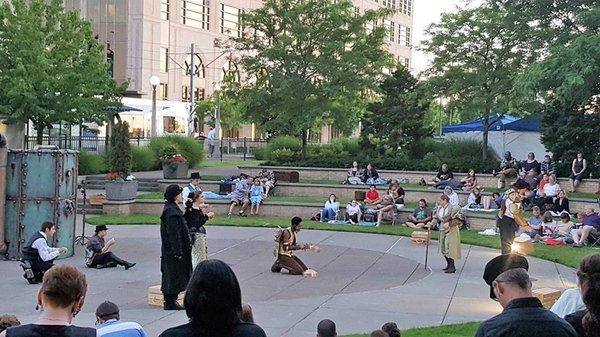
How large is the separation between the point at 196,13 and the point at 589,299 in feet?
228

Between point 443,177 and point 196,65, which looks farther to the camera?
point 196,65

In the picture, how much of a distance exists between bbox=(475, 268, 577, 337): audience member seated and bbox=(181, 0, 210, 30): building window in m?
67.9

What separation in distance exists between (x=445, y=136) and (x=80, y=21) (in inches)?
762

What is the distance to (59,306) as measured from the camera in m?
4.24

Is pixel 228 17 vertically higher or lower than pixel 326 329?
higher

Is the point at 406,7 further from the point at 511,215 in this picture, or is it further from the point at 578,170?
the point at 511,215

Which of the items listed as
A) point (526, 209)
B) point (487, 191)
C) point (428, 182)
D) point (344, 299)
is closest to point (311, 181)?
point (428, 182)

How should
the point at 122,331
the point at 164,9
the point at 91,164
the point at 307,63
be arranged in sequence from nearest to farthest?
the point at 122,331 < the point at 91,164 < the point at 307,63 < the point at 164,9

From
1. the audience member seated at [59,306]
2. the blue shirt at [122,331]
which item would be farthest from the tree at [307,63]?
the audience member seated at [59,306]

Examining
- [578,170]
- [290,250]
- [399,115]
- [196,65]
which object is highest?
[196,65]

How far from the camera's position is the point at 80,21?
38.5m

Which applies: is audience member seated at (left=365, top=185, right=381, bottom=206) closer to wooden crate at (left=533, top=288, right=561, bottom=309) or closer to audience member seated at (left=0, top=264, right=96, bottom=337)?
wooden crate at (left=533, top=288, right=561, bottom=309)

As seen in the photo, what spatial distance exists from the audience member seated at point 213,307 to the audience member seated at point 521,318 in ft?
4.33

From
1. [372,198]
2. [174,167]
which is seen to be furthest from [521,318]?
[174,167]
